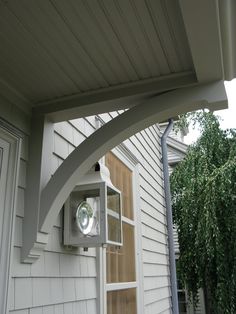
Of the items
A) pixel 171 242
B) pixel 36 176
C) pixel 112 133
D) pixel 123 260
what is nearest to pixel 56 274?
pixel 36 176

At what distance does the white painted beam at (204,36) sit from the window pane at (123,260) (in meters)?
1.45

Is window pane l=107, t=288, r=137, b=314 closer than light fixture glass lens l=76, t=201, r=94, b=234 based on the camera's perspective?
No

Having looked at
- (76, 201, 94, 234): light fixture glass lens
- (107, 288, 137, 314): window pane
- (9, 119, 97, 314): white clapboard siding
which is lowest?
(107, 288, 137, 314): window pane

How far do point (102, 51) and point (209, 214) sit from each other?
5898mm

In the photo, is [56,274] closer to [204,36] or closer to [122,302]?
[122,302]

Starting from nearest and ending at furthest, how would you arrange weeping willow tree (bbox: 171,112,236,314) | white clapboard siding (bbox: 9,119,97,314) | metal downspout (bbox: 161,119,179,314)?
white clapboard siding (bbox: 9,119,97,314) < metal downspout (bbox: 161,119,179,314) < weeping willow tree (bbox: 171,112,236,314)

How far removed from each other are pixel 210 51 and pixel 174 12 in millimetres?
241

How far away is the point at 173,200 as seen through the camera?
8.39m

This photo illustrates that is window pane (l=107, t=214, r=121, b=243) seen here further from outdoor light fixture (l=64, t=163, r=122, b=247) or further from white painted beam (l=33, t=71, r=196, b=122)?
white painted beam (l=33, t=71, r=196, b=122)

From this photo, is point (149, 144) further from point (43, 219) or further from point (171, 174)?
point (171, 174)

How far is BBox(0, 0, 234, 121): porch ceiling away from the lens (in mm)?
1325

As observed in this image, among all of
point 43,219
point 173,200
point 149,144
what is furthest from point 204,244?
point 43,219

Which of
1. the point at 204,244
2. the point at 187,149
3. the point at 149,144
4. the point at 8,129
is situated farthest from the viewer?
the point at 187,149

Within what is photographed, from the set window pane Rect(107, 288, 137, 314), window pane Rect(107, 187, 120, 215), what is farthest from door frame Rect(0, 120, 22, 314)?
window pane Rect(107, 288, 137, 314)
